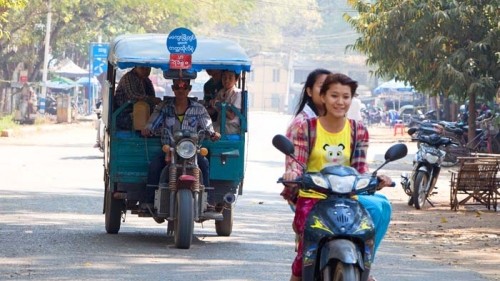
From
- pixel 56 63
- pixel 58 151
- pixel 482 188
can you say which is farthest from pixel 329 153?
pixel 56 63

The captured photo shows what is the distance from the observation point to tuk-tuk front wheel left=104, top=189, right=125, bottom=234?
13227 millimetres

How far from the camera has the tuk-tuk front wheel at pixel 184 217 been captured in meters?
11.9

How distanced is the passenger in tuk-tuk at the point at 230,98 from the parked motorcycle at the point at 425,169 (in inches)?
224

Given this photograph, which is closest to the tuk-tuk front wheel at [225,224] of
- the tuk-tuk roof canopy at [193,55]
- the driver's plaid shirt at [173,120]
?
the driver's plaid shirt at [173,120]

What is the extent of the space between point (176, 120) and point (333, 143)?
201 inches

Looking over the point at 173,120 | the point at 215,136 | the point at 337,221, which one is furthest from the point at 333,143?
the point at 173,120

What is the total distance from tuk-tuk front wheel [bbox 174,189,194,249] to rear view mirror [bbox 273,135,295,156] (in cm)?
475

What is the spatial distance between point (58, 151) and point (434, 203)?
13.5 metres

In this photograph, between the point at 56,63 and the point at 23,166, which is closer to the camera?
the point at 23,166

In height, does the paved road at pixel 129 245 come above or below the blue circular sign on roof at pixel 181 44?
below

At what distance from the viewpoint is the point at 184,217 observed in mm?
11859

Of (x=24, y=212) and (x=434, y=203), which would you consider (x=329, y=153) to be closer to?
(x=24, y=212)

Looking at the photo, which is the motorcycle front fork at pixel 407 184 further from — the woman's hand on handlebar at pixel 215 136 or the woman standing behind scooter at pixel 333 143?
the woman standing behind scooter at pixel 333 143

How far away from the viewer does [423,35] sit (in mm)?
26375
